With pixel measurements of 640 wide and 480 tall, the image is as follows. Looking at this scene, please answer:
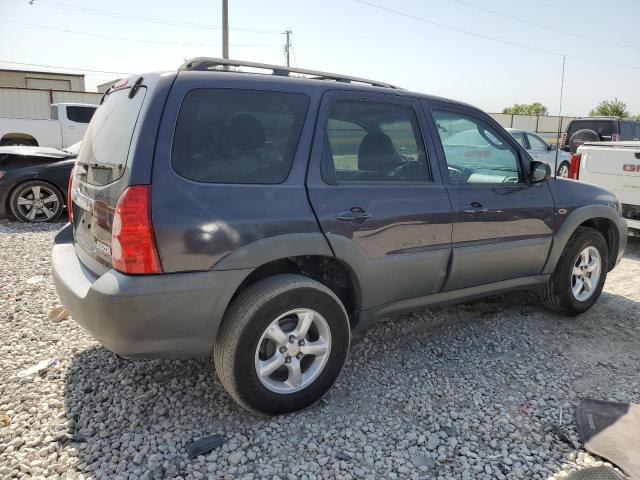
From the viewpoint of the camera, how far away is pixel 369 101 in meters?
3.23

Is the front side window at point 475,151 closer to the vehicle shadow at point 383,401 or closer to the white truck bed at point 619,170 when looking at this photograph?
the vehicle shadow at point 383,401

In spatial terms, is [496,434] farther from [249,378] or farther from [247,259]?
[247,259]

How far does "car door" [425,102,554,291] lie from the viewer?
3.52 m

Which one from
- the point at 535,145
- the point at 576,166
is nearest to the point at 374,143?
the point at 576,166

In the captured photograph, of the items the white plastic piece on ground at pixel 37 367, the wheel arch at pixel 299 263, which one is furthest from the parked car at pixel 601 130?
the white plastic piece on ground at pixel 37 367

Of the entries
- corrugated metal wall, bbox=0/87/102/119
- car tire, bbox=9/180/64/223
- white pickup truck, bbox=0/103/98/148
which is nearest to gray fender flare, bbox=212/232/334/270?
car tire, bbox=9/180/64/223

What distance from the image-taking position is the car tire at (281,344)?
2631 millimetres

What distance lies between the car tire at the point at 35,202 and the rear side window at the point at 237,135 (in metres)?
6.21

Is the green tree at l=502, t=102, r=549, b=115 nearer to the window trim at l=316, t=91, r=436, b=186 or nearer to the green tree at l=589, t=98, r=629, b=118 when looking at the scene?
the green tree at l=589, t=98, r=629, b=118

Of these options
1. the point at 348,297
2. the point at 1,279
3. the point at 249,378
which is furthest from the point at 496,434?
the point at 1,279

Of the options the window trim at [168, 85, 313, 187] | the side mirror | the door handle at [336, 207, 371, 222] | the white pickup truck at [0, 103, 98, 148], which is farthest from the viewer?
the white pickup truck at [0, 103, 98, 148]

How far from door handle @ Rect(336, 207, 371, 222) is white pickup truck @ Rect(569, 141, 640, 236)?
4.94m

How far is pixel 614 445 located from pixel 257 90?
2665 millimetres

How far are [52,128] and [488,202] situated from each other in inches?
578
